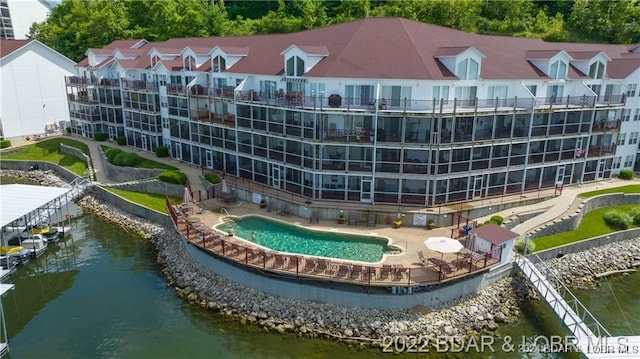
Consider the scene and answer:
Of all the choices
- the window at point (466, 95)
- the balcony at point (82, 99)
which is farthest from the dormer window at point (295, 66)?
the balcony at point (82, 99)

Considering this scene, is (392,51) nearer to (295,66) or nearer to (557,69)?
(295,66)

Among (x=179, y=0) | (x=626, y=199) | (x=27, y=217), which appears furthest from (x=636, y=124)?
(x=179, y=0)

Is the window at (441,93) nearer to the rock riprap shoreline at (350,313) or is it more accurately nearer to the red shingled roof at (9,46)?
the rock riprap shoreline at (350,313)

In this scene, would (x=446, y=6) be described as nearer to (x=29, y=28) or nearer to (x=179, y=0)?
(x=179, y=0)

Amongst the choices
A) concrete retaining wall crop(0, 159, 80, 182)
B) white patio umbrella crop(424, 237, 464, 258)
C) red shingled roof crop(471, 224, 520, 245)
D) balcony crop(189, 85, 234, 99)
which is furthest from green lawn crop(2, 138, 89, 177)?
red shingled roof crop(471, 224, 520, 245)

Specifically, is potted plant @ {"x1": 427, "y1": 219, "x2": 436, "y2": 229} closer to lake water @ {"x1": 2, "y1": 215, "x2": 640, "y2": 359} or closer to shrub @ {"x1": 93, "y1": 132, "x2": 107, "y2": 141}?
lake water @ {"x1": 2, "y1": 215, "x2": 640, "y2": 359}

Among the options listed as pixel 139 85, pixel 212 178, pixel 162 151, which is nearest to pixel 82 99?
pixel 139 85
